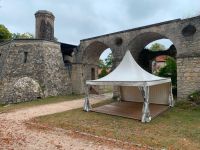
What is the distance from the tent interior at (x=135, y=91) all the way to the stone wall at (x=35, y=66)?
5868mm

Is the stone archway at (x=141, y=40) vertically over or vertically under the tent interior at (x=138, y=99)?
over

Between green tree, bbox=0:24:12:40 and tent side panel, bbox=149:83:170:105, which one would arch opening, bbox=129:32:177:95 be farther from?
green tree, bbox=0:24:12:40

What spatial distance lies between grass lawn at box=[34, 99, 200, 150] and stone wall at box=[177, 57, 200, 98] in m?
1.64

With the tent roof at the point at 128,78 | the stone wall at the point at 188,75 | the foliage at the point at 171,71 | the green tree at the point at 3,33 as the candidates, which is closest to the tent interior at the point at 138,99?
the stone wall at the point at 188,75

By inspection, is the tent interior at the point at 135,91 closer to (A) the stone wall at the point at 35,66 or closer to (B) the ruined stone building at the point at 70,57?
(B) the ruined stone building at the point at 70,57

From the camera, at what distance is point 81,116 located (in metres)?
8.38

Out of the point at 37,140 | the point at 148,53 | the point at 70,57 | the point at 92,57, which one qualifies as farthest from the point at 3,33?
the point at 37,140

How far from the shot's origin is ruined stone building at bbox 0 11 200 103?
10.9 metres

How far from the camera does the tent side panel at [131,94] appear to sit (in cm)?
1230

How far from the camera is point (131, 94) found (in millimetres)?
12664

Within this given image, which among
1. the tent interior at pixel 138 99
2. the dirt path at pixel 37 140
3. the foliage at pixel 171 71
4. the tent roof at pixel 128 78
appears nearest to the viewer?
the dirt path at pixel 37 140

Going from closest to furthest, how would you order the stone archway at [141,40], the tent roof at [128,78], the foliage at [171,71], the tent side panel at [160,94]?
the tent roof at [128,78]
the tent side panel at [160,94]
the stone archway at [141,40]
the foliage at [171,71]

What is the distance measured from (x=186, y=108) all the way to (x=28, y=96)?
32.6 ft

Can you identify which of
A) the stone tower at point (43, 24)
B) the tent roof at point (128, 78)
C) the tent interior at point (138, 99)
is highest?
the stone tower at point (43, 24)
